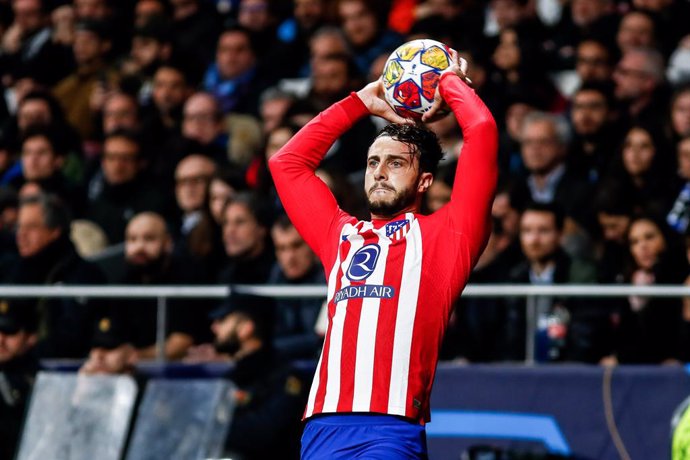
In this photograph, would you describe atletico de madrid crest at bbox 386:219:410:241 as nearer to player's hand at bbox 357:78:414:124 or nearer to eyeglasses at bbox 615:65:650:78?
player's hand at bbox 357:78:414:124

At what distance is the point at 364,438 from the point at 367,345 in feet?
1.37

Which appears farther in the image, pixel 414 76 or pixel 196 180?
pixel 196 180

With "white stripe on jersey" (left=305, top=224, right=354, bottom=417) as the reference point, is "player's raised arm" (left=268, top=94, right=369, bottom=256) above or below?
above

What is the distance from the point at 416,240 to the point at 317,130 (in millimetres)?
892

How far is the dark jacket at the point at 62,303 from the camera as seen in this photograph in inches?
392

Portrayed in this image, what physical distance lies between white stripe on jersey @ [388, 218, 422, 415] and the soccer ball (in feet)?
2.15

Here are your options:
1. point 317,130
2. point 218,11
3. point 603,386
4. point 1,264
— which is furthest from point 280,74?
point 317,130

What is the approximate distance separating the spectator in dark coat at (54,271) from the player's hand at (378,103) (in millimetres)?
3570

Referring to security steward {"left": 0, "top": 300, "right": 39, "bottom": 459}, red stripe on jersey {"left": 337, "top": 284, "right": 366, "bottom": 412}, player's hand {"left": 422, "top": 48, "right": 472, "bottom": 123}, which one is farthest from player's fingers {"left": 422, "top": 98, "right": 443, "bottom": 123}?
security steward {"left": 0, "top": 300, "right": 39, "bottom": 459}

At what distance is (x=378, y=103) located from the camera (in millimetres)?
6949

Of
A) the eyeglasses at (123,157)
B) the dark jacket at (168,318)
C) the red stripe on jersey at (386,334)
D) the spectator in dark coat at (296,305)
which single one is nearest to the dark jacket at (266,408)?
the spectator in dark coat at (296,305)

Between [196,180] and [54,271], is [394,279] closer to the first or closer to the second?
[54,271]

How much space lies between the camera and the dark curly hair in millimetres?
6508

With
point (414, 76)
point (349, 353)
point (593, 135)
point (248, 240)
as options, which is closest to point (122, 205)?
point (248, 240)
